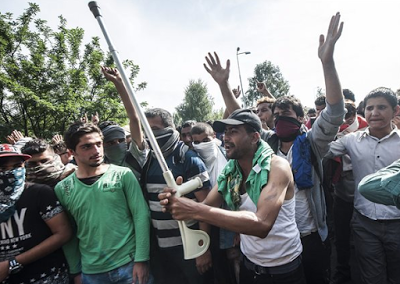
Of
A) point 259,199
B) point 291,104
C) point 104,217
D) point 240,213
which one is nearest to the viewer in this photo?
point 240,213

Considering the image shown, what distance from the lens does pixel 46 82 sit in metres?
12.4

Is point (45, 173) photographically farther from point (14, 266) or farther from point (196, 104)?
point (196, 104)

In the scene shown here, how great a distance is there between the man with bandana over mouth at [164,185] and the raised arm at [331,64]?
4.60 feet

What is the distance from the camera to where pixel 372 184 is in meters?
1.59

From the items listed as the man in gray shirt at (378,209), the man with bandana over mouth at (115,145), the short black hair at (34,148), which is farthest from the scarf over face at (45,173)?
the man in gray shirt at (378,209)

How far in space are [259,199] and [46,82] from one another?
44.8ft

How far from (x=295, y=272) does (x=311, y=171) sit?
91 cm

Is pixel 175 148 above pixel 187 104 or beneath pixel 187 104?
beneath

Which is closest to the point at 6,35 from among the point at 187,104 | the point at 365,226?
the point at 365,226

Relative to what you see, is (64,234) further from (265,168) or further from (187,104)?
(187,104)

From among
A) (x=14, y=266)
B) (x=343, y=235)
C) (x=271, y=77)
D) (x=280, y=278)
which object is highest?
(x=271, y=77)

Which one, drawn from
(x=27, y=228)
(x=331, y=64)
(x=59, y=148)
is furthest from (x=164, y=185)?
(x=59, y=148)

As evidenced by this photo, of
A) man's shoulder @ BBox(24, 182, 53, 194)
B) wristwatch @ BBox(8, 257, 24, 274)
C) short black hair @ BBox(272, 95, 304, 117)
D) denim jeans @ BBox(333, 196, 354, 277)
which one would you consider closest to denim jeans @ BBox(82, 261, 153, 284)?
wristwatch @ BBox(8, 257, 24, 274)

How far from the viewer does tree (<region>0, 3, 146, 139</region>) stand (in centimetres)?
1145
